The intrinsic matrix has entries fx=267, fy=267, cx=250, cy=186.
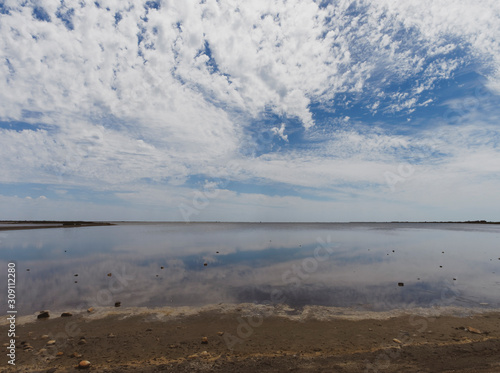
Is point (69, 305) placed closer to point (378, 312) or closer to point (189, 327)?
point (189, 327)

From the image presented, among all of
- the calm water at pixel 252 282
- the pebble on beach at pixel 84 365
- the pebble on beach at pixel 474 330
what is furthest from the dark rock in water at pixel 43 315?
the pebble on beach at pixel 474 330

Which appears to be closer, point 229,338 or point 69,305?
point 229,338

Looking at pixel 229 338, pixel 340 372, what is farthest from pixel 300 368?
pixel 229 338

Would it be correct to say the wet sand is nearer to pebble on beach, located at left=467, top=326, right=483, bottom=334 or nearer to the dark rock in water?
pebble on beach, located at left=467, top=326, right=483, bottom=334

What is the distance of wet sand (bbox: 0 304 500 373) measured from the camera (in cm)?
822

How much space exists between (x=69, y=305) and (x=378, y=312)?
16.2 metres

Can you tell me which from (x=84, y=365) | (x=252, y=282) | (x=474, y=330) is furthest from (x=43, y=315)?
(x=474, y=330)

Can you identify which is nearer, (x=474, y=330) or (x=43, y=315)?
(x=474, y=330)

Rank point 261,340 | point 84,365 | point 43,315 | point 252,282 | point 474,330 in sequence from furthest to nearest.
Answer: point 252,282, point 43,315, point 474,330, point 261,340, point 84,365

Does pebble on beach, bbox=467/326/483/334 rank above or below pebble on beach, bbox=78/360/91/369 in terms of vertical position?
above

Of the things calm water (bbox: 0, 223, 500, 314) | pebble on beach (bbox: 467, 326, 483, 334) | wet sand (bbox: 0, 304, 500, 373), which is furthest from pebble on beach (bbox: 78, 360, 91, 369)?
pebble on beach (bbox: 467, 326, 483, 334)

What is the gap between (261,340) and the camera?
10117mm

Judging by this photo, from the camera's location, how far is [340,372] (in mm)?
7742

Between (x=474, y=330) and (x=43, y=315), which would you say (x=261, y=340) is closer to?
(x=474, y=330)
